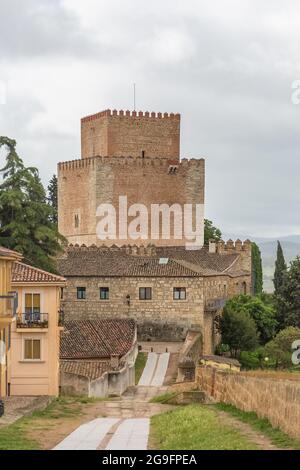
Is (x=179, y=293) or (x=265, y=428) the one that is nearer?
(x=265, y=428)

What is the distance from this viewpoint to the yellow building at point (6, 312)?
35625 millimetres

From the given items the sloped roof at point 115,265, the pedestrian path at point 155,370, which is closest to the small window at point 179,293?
the sloped roof at point 115,265

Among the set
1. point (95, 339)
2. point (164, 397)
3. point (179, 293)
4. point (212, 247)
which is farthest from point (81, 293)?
point (212, 247)

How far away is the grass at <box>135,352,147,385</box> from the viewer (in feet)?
164

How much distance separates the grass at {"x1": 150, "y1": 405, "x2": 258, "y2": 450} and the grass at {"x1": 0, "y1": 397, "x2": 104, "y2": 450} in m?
2.94

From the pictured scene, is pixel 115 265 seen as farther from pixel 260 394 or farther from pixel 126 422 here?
pixel 260 394

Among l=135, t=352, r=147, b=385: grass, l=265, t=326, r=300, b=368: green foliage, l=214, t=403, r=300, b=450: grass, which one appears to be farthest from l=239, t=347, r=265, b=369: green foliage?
l=214, t=403, r=300, b=450: grass

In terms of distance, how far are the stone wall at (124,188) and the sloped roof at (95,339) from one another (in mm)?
27318

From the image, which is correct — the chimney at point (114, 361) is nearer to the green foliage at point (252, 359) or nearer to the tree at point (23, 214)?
the tree at point (23, 214)

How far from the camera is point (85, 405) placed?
3812 centimetres

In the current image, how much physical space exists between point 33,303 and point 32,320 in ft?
2.18

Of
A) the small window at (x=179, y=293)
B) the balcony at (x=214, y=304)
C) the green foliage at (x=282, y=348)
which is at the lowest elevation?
the green foliage at (x=282, y=348)

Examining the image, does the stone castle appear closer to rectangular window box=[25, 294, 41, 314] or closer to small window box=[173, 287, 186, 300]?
small window box=[173, 287, 186, 300]

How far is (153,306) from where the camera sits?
58.3 metres
